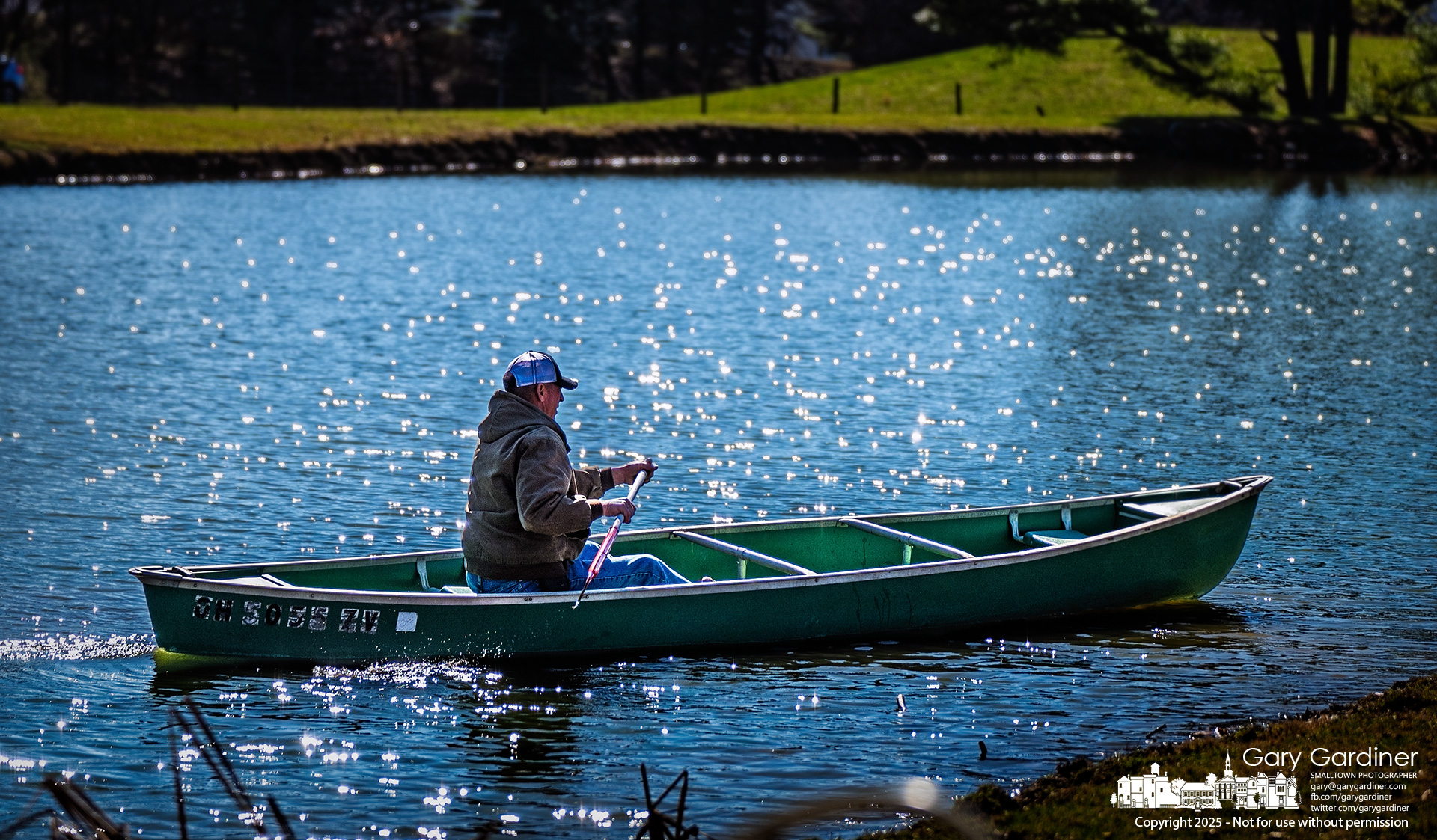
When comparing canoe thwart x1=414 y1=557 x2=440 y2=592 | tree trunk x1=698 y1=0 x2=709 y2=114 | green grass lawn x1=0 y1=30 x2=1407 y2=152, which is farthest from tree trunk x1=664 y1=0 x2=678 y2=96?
canoe thwart x1=414 y1=557 x2=440 y2=592

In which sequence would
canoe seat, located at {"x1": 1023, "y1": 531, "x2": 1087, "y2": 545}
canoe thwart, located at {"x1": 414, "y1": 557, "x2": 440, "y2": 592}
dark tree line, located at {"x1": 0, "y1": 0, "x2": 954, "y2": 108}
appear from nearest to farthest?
1. canoe thwart, located at {"x1": 414, "y1": 557, "x2": 440, "y2": 592}
2. canoe seat, located at {"x1": 1023, "y1": 531, "x2": 1087, "y2": 545}
3. dark tree line, located at {"x1": 0, "y1": 0, "x2": 954, "y2": 108}

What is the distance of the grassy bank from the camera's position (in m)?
8.45

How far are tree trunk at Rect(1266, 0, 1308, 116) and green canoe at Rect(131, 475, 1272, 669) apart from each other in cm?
5891

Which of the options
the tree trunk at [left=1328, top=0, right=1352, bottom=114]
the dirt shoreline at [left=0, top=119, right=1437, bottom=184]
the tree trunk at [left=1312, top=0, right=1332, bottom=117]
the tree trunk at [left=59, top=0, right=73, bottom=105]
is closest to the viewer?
the dirt shoreline at [left=0, top=119, right=1437, bottom=184]

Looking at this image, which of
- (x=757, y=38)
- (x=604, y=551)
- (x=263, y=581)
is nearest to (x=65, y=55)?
(x=757, y=38)

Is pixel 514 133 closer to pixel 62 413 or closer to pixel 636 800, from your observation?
pixel 62 413

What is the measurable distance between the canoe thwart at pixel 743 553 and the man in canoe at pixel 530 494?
0.96 metres

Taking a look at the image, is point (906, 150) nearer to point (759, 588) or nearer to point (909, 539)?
point (909, 539)

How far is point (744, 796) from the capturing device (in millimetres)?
9836

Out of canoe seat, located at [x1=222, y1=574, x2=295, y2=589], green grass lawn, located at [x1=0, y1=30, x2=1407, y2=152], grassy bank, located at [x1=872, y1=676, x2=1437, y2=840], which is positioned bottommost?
grassy bank, located at [x1=872, y1=676, x2=1437, y2=840]

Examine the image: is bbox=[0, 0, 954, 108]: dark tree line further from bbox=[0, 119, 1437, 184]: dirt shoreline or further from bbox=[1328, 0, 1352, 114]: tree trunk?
bbox=[1328, 0, 1352, 114]: tree trunk

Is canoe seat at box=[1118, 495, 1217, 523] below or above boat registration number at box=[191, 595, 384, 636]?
above

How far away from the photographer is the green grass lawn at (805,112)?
5406 cm

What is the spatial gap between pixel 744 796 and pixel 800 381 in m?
14.6
